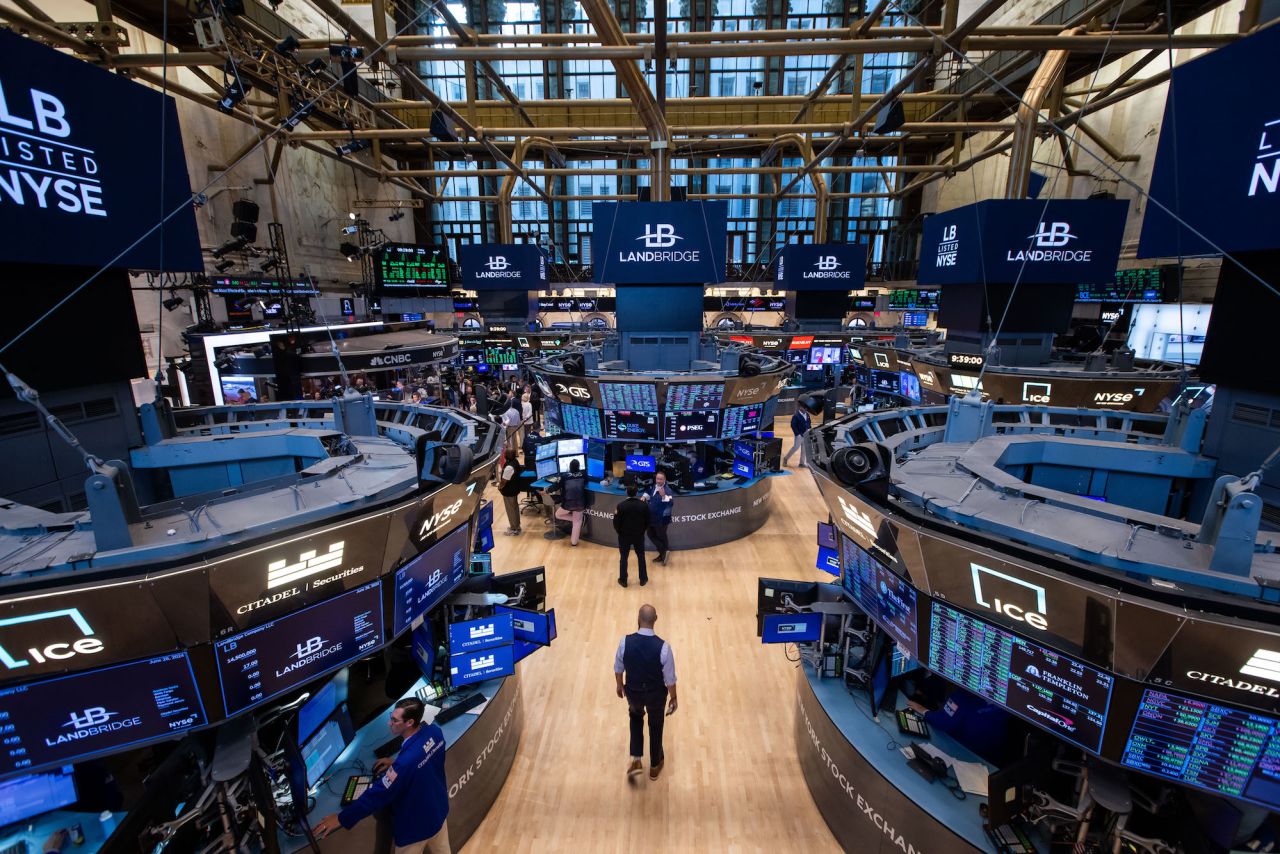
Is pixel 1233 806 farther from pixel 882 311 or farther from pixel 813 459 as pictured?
pixel 882 311

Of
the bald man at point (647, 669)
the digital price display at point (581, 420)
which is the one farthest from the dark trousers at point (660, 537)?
the bald man at point (647, 669)

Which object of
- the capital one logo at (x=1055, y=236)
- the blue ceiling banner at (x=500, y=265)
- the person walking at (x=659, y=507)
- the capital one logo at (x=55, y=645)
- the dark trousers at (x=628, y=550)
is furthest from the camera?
the blue ceiling banner at (x=500, y=265)

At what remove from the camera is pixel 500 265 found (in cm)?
1722

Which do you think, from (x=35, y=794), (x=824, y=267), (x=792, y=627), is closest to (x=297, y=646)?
(x=35, y=794)

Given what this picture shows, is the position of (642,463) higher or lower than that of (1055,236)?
lower

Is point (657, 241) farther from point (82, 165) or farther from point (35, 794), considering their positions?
point (35, 794)

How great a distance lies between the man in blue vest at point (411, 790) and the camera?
3049 mm

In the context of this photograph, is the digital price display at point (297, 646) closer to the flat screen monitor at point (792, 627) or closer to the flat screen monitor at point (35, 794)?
the flat screen monitor at point (35, 794)

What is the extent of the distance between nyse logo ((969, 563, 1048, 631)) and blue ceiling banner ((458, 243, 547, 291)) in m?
16.3

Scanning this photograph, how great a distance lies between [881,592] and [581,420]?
7.08 meters

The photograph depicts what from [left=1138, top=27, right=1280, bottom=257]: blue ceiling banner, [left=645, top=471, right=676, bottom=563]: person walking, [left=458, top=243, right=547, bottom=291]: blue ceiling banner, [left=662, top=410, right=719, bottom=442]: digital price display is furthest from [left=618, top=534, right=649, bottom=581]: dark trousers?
[left=458, top=243, right=547, bottom=291]: blue ceiling banner

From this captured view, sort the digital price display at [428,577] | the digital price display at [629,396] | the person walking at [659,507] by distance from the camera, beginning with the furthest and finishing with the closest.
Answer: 1. the digital price display at [629,396]
2. the person walking at [659,507]
3. the digital price display at [428,577]

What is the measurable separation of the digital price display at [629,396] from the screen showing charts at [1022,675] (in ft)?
20.8

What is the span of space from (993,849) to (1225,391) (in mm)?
3928
